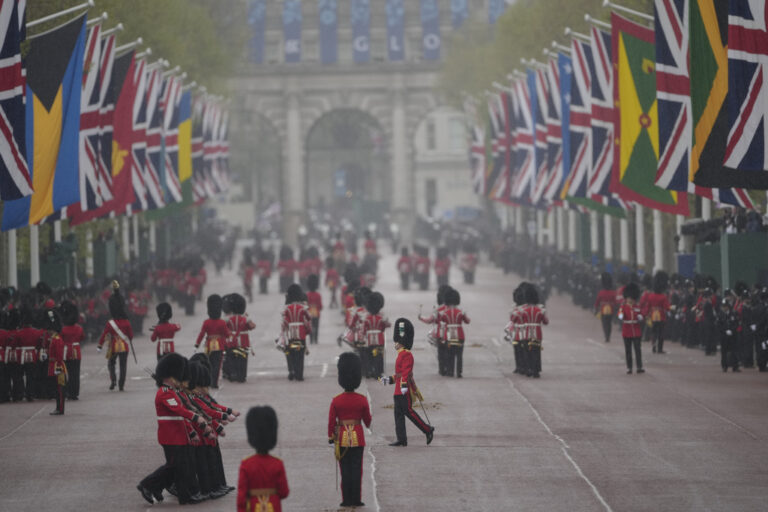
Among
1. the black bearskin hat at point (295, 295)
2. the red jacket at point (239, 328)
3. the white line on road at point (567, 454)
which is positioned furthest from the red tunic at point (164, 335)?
the white line on road at point (567, 454)

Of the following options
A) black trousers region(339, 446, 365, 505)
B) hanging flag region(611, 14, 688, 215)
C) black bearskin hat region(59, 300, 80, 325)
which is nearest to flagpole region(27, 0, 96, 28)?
black bearskin hat region(59, 300, 80, 325)

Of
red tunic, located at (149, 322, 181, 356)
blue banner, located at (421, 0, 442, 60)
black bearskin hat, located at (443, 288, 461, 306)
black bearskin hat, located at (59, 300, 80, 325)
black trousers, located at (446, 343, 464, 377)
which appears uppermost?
blue banner, located at (421, 0, 442, 60)

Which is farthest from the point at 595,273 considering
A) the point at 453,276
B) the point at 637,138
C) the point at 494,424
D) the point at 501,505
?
the point at 501,505

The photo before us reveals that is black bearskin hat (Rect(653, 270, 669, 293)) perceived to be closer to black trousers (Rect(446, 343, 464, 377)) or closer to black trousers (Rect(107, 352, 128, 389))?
black trousers (Rect(446, 343, 464, 377))

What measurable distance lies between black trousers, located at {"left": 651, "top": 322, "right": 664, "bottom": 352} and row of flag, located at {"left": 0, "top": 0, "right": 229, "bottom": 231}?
38.4ft

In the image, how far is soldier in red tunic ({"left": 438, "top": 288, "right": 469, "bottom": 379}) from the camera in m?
28.5

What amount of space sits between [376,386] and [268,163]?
105 meters

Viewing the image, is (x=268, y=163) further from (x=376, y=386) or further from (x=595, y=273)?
(x=376, y=386)

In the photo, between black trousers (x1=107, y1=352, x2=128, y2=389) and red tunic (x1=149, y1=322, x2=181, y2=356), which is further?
black trousers (x1=107, y1=352, x2=128, y2=389)

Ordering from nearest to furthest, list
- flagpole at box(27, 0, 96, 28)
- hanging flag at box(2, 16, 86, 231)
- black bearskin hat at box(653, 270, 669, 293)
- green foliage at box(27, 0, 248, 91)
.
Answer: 1. hanging flag at box(2, 16, 86, 231)
2. flagpole at box(27, 0, 96, 28)
3. black bearskin hat at box(653, 270, 669, 293)
4. green foliage at box(27, 0, 248, 91)

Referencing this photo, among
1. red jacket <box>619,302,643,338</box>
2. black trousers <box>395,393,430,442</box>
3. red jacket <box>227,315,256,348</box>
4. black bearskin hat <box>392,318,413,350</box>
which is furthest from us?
red jacket <box>619,302,643,338</box>

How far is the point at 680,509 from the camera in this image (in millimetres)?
16141

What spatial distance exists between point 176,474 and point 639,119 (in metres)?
21.9

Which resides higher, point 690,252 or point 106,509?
point 690,252
